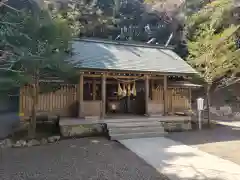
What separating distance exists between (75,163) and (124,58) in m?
6.85

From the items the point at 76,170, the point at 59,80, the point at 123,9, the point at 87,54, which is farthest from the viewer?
the point at 123,9

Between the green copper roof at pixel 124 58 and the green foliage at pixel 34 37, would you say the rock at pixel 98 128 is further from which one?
the green foliage at pixel 34 37

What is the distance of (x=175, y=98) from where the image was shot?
485 inches

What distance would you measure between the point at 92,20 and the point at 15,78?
50.4 feet

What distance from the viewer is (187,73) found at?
10328 mm

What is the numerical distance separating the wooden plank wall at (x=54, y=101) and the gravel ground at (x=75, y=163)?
3034 millimetres

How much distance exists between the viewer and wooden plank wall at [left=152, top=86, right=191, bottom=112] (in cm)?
1205

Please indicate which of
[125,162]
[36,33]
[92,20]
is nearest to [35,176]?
[125,162]

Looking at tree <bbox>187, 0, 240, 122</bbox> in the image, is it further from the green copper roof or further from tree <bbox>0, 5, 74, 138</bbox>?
tree <bbox>0, 5, 74, 138</bbox>

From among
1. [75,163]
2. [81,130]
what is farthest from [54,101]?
[75,163]

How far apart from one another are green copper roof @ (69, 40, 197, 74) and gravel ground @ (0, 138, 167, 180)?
11.5 feet

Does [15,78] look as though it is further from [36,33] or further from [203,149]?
[203,149]

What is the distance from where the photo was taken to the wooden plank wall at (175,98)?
39.5ft

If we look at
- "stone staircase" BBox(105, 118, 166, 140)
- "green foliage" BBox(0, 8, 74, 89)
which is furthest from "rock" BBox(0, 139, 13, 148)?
"stone staircase" BBox(105, 118, 166, 140)
